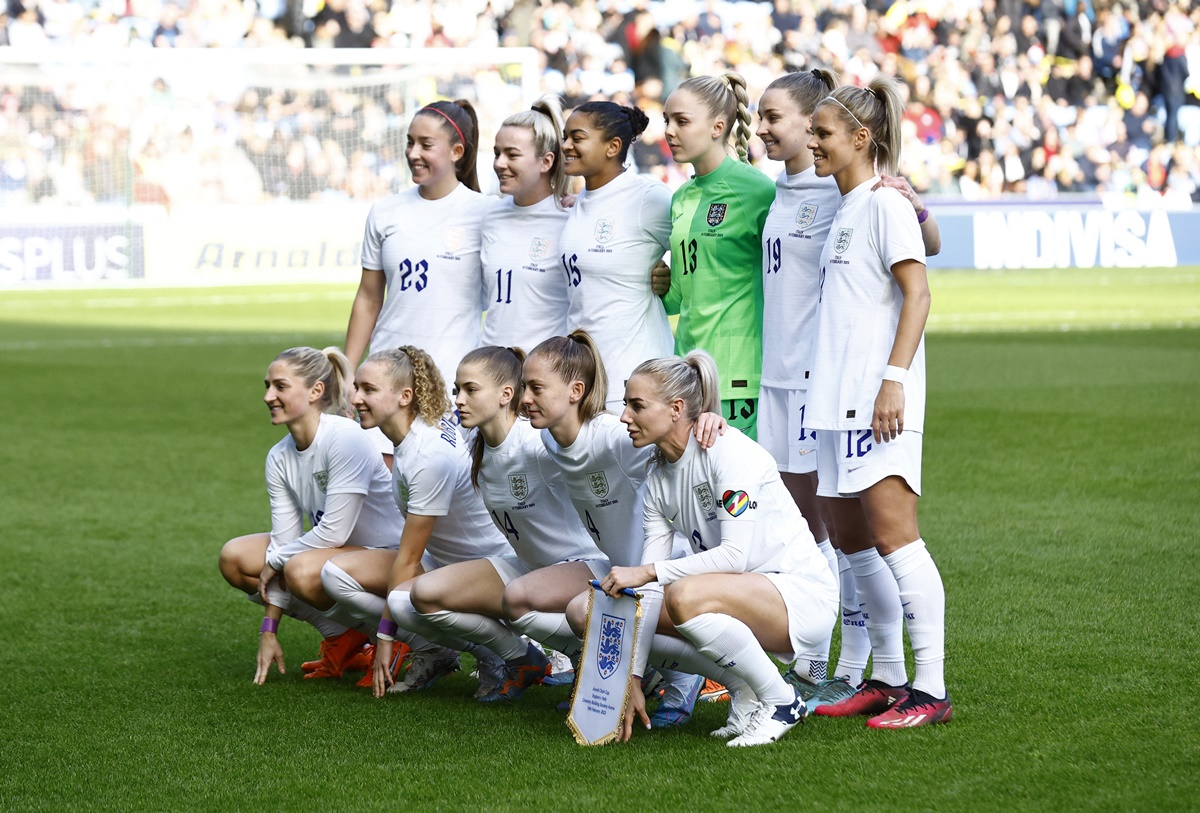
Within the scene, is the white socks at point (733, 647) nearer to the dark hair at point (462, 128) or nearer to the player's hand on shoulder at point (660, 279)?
the player's hand on shoulder at point (660, 279)

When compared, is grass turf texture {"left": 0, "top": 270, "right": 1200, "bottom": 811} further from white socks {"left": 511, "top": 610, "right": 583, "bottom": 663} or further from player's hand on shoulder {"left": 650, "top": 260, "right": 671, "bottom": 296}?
player's hand on shoulder {"left": 650, "top": 260, "right": 671, "bottom": 296}

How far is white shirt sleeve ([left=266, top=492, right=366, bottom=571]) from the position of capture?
5.01 meters

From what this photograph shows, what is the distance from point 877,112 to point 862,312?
570 mm

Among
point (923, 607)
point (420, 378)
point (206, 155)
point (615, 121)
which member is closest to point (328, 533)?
point (420, 378)

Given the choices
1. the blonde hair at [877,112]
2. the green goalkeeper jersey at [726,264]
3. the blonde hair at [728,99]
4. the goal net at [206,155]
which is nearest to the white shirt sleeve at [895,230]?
the blonde hair at [877,112]

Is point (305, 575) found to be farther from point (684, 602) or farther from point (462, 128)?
point (462, 128)

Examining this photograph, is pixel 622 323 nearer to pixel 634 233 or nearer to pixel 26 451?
pixel 634 233

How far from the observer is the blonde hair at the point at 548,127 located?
5199 mm

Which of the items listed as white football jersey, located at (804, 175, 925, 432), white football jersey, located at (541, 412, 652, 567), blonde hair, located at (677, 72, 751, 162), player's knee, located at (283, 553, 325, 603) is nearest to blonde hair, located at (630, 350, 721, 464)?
white football jersey, located at (541, 412, 652, 567)

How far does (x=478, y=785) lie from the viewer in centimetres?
380

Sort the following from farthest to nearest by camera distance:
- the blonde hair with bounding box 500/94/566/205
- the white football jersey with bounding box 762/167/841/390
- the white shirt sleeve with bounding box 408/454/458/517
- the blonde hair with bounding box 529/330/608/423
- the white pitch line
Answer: the white pitch line
the blonde hair with bounding box 500/94/566/205
the white shirt sleeve with bounding box 408/454/458/517
the white football jersey with bounding box 762/167/841/390
the blonde hair with bounding box 529/330/608/423

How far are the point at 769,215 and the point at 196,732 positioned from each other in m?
2.34

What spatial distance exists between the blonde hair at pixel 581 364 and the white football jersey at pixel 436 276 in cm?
116

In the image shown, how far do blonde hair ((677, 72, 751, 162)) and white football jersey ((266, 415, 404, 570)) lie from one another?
5.23ft
